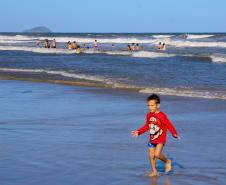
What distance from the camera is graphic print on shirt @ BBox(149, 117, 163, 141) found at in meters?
5.98

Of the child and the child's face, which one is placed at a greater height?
the child's face

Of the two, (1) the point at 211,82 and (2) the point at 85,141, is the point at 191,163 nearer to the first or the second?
(2) the point at 85,141

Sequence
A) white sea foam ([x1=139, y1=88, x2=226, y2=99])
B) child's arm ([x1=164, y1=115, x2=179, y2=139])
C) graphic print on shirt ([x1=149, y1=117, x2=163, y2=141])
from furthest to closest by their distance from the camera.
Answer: white sea foam ([x1=139, y1=88, x2=226, y2=99]) < graphic print on shirt ([x1=149, y1=117, x2=163, y2=141]) < child's arm ([x1=164, y1=115, x2=179, y2=139])

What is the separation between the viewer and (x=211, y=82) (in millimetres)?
16781

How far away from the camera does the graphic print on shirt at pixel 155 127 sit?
5984 mm

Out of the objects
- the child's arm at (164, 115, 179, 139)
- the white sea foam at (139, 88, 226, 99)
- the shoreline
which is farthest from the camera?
the shoreline

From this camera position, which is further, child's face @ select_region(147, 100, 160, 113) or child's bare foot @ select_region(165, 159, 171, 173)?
child's bare foot @ select_region(165, 159, 171, 173)

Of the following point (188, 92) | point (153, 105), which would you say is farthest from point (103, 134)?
point (188, 92)

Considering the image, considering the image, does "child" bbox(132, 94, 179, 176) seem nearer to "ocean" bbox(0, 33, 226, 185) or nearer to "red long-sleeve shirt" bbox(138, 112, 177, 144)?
"red long-sleeve shirt" bbox(138, 112, 177, 144)

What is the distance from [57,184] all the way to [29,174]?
0.49 metres

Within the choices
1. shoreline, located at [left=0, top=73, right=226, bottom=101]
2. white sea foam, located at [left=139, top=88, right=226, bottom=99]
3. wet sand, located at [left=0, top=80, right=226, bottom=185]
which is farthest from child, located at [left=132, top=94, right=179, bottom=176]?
white sea foam, located at [left=139, top=88, right=226, bottom=99]

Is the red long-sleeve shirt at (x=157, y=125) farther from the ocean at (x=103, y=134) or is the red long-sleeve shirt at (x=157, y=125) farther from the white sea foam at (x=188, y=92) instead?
the white sea foam at (x=188, y=92)

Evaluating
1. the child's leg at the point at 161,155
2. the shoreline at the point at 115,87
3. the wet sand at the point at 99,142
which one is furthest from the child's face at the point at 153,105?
the shoreline at the point at 115,87

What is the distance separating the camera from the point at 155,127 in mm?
6008
